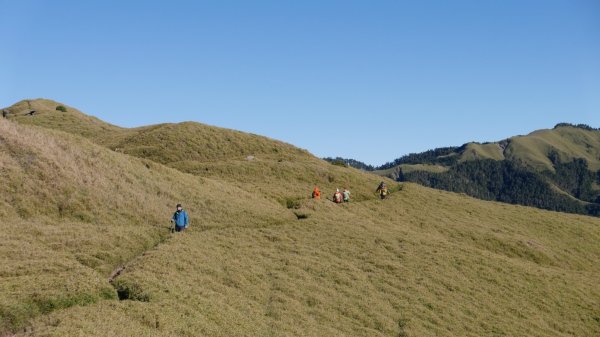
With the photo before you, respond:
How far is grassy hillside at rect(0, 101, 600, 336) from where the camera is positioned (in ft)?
84.4

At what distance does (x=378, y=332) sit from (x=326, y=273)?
8907 millimetres

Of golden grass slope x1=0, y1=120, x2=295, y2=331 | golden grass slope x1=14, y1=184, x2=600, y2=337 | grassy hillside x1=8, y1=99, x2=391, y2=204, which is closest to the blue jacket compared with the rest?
golden grass slope x1=14, y1=184, x2=600, y2=337

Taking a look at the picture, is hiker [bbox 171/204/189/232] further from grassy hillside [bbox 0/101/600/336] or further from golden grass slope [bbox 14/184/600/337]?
grassy hillside [bbox 0/101/600/336]

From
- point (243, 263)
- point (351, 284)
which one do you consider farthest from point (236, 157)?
point (351, 284)

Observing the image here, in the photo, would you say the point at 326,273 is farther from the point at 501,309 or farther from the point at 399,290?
the point at 501,309

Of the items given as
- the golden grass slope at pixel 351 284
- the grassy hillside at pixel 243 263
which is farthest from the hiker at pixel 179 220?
the grassy hillside at pixel 243 263

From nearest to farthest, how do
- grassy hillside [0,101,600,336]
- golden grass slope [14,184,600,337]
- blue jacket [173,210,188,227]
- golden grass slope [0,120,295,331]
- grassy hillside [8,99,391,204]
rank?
golden grass slope [0,120,295,331]
grassy hillside [0,101,600,336]
golden grass slope [14,184,600,337]
blue jacket [173,210,188,227]
grassy hillside [8,99,391,204]

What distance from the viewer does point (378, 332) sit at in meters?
32.3

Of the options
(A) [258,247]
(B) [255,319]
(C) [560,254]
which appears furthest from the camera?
(C) [560,254]

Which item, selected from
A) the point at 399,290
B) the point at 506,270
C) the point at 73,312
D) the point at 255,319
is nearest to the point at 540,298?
the point at 506,270

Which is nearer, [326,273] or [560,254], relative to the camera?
[326,273]

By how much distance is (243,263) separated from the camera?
3875 cm

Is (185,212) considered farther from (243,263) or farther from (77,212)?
(243,263)

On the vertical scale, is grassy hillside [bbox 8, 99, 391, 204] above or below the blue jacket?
above
